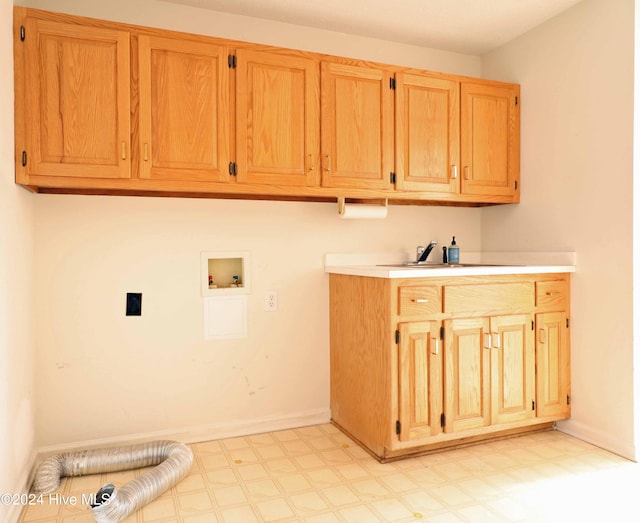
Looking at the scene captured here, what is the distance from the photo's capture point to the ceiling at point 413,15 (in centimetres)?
259

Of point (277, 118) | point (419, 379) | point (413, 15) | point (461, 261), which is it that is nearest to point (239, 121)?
point (277, 118)

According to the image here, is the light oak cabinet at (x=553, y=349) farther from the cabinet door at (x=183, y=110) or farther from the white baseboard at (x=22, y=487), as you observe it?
the white baseboard at (x=22, y=487)

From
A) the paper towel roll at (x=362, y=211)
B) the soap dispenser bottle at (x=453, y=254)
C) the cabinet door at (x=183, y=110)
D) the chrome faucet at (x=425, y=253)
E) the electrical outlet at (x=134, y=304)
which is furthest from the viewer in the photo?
the soap dispenser bottle at (x=453, y=254)

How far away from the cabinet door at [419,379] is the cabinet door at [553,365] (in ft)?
2.20

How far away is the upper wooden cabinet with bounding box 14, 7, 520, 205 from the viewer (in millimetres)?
2096

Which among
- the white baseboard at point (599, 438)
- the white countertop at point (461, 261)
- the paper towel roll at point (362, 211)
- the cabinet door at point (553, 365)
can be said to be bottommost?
the white baseboard at point (599, 438)

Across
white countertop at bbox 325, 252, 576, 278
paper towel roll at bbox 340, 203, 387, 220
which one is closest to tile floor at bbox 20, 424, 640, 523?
white countertop at bbox 325, 252, 576, 278

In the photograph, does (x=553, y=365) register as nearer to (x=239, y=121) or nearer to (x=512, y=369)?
(x=512, y=369)

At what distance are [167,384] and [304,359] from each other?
31.4 inches

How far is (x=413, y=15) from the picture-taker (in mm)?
2727

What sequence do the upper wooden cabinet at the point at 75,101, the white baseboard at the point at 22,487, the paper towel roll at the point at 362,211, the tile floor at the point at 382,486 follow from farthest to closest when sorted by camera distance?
the paper towel roll at the point at 362,211 → the upper wooden cabinet at the point at 75,101 → the tile floor at the point at 382,486 → the white baseboard at the point at 22,487

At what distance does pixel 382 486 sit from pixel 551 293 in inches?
56.5

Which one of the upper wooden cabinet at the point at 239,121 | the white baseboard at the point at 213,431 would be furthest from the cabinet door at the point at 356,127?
the white baseboard at the point at 213,431

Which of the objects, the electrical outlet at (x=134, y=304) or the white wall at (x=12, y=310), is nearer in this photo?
the white wall at (x=12, y=310)
